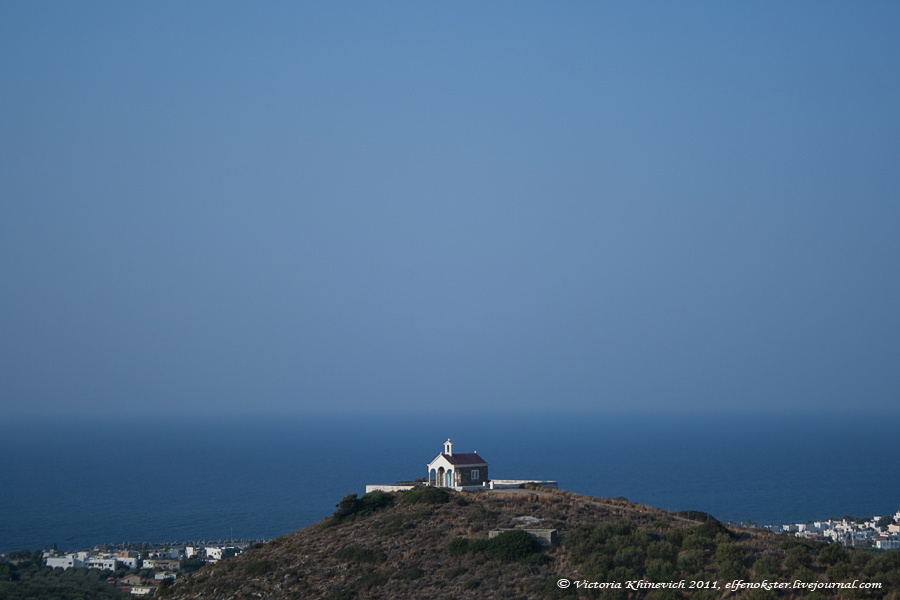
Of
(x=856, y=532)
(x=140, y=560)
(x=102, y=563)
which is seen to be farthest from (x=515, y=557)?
(x=102, y=563)

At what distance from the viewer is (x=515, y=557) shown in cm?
3300

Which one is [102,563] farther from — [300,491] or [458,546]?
[300,491]

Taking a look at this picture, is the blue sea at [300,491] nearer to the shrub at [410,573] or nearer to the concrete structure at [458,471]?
the concrete structure at [458,471]

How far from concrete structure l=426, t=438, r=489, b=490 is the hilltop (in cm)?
414

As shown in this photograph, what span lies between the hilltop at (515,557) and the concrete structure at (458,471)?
4.14 m

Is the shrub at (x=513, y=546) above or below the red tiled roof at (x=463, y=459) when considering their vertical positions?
below

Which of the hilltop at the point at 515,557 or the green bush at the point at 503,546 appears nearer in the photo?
the hilltop at the point at 515,557

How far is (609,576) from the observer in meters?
30.1

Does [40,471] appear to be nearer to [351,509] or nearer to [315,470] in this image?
[315,470]

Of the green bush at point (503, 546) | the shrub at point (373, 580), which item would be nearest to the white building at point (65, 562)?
the shrub at point (373, 580)

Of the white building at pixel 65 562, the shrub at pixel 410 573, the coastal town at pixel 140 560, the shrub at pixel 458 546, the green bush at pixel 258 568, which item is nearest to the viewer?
the shrub at pixel 410 573

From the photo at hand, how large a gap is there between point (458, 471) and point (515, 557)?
13892 millimetres

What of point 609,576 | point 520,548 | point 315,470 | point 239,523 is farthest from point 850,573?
point 315,470

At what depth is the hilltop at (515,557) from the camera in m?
29.9
